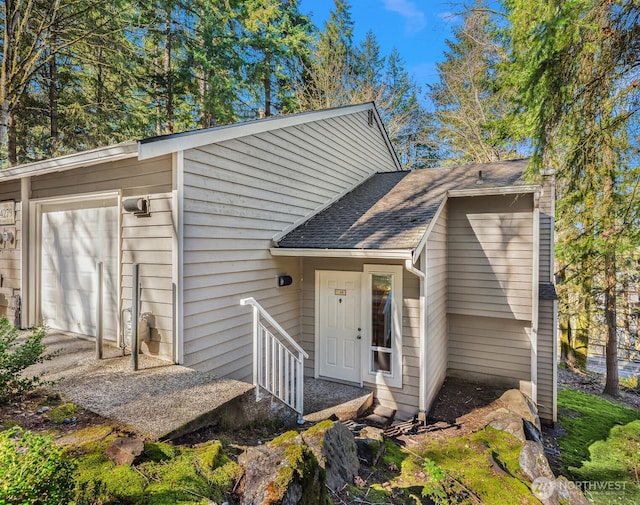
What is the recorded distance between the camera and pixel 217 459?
2.36 meters

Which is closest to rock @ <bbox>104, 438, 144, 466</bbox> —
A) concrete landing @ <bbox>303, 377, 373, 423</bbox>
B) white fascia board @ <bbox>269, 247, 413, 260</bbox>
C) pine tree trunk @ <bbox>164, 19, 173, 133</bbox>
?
concrete landing @ <bbox>303, 377, 373, 423</bbox>

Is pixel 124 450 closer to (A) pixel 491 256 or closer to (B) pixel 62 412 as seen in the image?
(B) pixel 62 412

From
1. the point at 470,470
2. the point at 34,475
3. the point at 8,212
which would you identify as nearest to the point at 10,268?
the point at 8,212

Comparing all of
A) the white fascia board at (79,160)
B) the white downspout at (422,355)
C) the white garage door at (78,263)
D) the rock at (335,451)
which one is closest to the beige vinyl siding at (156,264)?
the white garage door at (78,263)

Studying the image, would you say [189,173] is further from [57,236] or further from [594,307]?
[594,307]

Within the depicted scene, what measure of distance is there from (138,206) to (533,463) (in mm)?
5452

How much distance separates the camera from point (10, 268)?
5.66 m

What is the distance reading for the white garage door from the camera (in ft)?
15.4

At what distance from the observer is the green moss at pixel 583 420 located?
5660 mm

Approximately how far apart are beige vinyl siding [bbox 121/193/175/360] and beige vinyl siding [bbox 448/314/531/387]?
5.85 metres

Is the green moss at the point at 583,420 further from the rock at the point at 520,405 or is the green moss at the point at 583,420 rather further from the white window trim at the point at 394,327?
the white window trim at the point at 394,327

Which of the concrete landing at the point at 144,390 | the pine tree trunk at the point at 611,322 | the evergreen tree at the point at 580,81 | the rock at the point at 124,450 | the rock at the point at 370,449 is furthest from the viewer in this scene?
the pine tree trunk at the point at 611,322

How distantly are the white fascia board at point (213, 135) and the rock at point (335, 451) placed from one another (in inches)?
128

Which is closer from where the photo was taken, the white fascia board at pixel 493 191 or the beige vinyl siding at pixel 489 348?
the white fascia board at pixel 493 191
